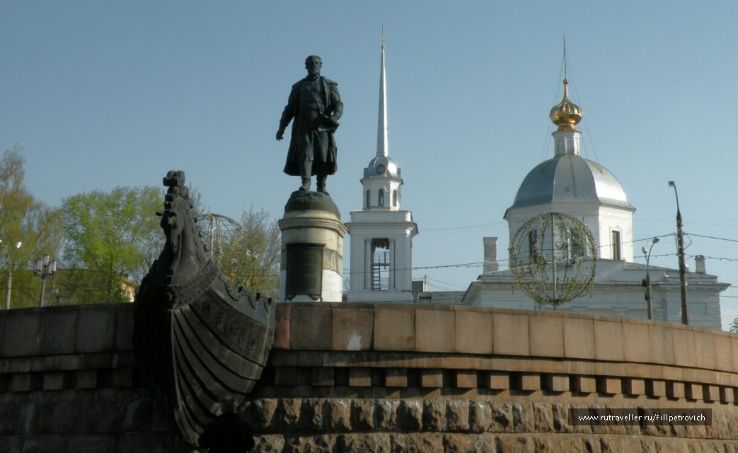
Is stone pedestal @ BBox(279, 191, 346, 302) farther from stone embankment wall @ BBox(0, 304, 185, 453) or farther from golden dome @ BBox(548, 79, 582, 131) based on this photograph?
golden dome @ BBox(548, 79, 582, 131)

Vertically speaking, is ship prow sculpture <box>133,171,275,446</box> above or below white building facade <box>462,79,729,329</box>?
below

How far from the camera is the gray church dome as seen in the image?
6319 centimetres

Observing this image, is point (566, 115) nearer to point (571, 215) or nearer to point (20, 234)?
point (571, 215)

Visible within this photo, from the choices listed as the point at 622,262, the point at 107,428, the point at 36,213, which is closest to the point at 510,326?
the point at 107,428

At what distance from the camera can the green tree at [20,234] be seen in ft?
138

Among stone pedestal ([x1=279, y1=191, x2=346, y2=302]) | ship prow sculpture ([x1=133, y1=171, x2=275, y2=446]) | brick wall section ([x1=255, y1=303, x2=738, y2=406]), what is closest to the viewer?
ship prow sculpture ([x1=133, y1=171, x2=275, y2=446])

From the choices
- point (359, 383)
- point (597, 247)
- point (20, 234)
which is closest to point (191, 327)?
point (359, 383)

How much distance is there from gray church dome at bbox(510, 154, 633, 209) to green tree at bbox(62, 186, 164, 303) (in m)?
26.0

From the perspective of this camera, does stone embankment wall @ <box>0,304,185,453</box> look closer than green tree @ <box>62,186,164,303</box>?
Yes

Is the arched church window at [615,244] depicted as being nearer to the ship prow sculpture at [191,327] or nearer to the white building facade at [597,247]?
the white building facade at [597,247]

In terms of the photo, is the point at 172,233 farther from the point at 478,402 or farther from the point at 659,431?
the point at 659,431

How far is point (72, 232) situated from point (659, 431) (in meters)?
37.6

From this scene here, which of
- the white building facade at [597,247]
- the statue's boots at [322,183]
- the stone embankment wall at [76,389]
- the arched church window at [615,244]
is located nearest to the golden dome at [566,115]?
the white building facade at [597,247]

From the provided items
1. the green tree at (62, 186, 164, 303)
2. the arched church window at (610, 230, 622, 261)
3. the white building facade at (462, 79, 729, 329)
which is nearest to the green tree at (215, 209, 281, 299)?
the green tree at (62, 186, 164, 303)
